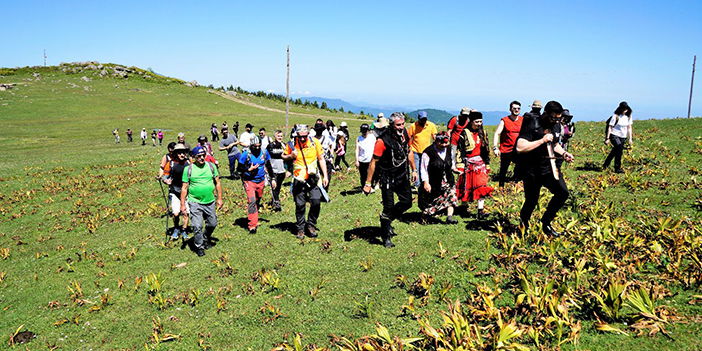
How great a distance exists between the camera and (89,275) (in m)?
7.61

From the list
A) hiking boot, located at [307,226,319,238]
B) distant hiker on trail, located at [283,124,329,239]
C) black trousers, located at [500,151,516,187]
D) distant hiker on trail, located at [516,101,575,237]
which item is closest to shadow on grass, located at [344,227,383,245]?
hiking boot, located at [307,226,319,238]

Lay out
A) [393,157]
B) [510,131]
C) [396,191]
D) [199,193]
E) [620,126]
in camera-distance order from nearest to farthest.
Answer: [393,157] → [396,191] → [199,193] → [510,131] → [620,126]

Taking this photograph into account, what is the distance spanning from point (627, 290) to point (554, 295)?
895 millimetres

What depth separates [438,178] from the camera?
25.1 ft

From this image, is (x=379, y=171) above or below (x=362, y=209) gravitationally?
above

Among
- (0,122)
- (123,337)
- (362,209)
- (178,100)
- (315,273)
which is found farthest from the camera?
(178,100)

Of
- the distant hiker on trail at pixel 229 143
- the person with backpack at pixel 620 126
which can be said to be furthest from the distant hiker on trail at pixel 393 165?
the distant hiker on trail at pixel 229 143

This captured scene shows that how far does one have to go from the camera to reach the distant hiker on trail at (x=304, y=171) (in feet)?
26.0

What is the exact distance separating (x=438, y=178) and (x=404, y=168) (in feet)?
4.02

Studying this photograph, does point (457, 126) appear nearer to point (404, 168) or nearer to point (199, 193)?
point (404, 168)

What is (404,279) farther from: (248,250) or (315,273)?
(248,250)

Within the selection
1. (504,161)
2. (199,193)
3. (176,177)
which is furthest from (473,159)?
(176,177)

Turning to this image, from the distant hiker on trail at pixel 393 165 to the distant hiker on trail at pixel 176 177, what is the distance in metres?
4.19

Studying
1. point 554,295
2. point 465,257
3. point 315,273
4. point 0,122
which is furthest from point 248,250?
point 0,122
